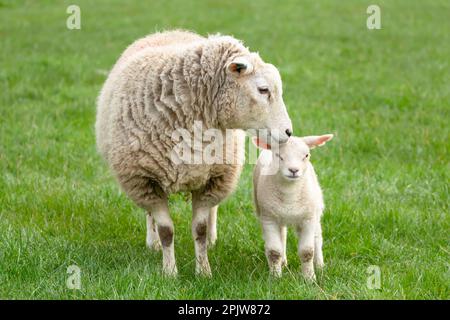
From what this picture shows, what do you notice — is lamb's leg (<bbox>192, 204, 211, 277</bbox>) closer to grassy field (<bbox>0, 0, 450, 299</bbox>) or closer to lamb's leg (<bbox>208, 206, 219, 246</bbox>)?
grassy field (<bbox>0, 0, 450, 299</bbox>)

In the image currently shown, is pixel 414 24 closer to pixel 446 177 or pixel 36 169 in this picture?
pixel 446 177

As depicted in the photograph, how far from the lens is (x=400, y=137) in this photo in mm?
8156

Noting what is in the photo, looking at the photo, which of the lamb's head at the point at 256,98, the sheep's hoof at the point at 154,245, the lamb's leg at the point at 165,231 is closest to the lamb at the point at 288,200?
the lamb's head at the point at 256,98

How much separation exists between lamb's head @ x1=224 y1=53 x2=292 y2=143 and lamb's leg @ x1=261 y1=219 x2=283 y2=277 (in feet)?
1.96

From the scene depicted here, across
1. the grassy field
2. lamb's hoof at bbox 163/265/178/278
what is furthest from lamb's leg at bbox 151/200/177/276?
the grassy field

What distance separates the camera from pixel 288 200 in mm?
4707

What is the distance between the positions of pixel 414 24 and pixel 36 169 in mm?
11375

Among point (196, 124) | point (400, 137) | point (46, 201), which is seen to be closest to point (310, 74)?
point (400, 137)

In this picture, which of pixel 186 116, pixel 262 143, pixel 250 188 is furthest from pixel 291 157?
pixel 250 188

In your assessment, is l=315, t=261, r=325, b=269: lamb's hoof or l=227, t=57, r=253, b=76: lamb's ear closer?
l=227, t=57, r=253, b=76: lamb's ear

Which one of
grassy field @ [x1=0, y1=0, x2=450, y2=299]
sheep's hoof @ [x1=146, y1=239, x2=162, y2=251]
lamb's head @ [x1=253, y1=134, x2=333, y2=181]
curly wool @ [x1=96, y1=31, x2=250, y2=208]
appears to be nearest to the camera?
lamb's head @ [x1=253, y1=134, x2=333, y2=181]

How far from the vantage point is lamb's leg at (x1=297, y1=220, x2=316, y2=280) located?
477cm

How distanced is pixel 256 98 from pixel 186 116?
0.49 m

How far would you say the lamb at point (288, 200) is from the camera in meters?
4.61
